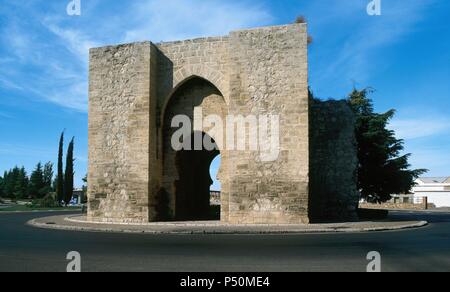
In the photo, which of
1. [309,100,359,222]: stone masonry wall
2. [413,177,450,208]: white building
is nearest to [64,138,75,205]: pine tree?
[309,100,359,222]: stone masonry wall

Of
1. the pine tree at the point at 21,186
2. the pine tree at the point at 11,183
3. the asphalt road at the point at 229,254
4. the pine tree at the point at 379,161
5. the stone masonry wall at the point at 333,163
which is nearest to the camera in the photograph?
the asphalt road at the point at 229,254

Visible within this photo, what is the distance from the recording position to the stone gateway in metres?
14.1

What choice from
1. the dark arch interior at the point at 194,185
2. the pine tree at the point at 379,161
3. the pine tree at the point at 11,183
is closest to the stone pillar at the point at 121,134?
the dark arch interior at the point at 194,185

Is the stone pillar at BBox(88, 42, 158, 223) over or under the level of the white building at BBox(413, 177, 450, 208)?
over

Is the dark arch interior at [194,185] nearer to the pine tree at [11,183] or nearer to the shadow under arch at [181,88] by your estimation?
the shadow under arch at [181,88]

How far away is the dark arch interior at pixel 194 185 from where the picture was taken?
1675 centimetres

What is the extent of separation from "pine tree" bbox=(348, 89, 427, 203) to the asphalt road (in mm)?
9238

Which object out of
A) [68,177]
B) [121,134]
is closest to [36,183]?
[68,177]

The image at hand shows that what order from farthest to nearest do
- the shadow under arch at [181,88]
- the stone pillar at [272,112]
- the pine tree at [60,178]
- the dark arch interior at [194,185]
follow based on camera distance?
the pine tree at [60,178] → the dark arch interior at [194,185] → the shadow under arch at [181,88] → the stone pillar at [272,112]

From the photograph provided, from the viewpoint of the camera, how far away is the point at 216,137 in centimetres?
1545

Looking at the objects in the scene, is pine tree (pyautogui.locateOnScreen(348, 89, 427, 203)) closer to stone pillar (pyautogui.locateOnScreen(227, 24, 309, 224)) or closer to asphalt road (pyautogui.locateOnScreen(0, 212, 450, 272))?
stone pillar (pyautogui.locateOnScreen(227, 24, 309, 224))

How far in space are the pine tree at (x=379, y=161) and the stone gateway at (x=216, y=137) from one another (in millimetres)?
3186
